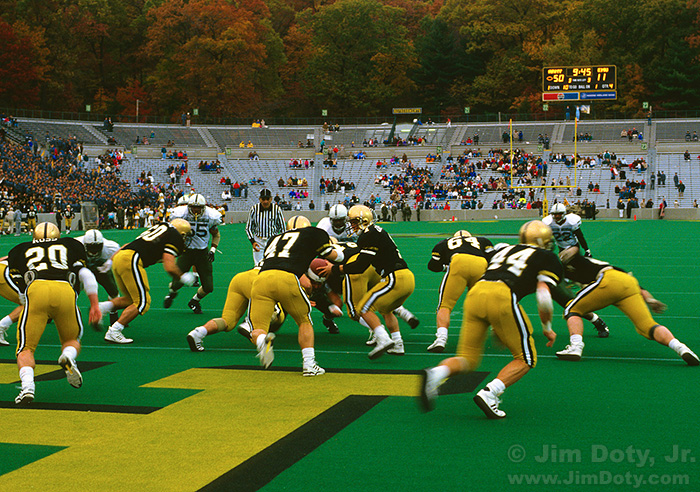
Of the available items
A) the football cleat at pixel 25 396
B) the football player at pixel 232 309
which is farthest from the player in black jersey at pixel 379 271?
the football cleat at pixel 25 396

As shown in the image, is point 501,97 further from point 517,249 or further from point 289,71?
point 517,249

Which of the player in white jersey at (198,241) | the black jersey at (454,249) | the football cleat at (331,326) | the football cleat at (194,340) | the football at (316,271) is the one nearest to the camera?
the football at (316,271)

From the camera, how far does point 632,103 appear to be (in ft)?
226

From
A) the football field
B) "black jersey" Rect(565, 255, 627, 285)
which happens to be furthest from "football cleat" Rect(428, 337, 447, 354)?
"black jersey" Rect(565, 255, 627, 285)

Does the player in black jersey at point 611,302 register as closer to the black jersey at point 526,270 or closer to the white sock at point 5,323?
the black jersey at point 526,270

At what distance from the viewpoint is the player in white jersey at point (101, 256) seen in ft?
34.3

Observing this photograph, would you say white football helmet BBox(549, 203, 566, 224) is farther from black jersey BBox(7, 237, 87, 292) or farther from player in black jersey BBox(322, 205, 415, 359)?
black jersey BBox(7, 237, 87, 292)

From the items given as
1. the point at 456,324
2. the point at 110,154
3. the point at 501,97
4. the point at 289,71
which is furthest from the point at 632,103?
the point at 456,324

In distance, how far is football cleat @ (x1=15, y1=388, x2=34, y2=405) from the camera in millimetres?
6902

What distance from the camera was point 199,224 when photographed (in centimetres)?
1285

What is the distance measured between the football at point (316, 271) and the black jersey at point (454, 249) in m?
1.38

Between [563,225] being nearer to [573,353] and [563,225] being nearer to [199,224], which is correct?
[573,353]

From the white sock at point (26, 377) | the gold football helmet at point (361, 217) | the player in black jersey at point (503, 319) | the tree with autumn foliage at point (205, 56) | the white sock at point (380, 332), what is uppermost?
the tree with autumn foliage at point (205, 56)

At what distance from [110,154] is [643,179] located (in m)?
36.8
